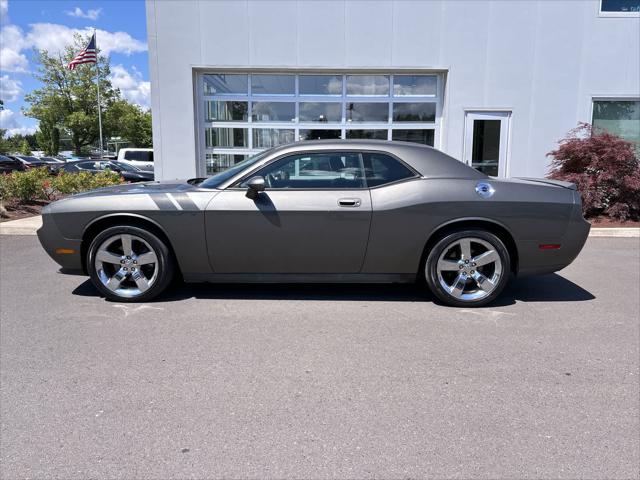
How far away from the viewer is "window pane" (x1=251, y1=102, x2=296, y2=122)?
38.7ft

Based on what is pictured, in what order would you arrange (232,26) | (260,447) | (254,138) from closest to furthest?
1. (260,447)
2. (232,26)
3. (254,138)

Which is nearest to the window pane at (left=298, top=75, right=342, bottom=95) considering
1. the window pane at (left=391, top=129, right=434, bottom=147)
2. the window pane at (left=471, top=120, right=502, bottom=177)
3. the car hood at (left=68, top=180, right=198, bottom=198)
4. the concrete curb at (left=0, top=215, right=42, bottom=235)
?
the window pane at (left=391, top=129, right=434, bottom=147)

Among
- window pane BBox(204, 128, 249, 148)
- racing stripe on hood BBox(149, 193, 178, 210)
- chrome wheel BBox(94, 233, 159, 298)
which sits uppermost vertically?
window pane BBox(204, 128, 249, 148)

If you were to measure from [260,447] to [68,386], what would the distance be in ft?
4.85

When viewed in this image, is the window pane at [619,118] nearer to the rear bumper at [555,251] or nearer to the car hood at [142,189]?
the rear bumper at [555,251]

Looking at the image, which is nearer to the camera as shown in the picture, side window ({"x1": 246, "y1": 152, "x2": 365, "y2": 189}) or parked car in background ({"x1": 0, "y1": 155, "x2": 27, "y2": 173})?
side window ({"x1": 246, "y1": 152, "x2": 365, "y2": 189})

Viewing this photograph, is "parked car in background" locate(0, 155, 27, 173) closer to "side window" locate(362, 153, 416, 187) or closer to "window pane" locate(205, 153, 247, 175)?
"window pane" locate(205, 153, 247, 175)

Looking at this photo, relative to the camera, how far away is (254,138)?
1191cm

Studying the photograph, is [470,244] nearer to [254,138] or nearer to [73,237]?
[73,237]

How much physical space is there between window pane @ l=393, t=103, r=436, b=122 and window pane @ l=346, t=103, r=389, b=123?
0.24 m

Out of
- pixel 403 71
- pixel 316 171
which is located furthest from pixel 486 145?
pixel 316 171

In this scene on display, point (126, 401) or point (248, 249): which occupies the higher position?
point (248, 249)

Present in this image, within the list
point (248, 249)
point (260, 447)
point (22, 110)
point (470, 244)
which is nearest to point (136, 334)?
point (248, 249)

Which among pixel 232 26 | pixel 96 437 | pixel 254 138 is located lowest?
pixel 96 437
